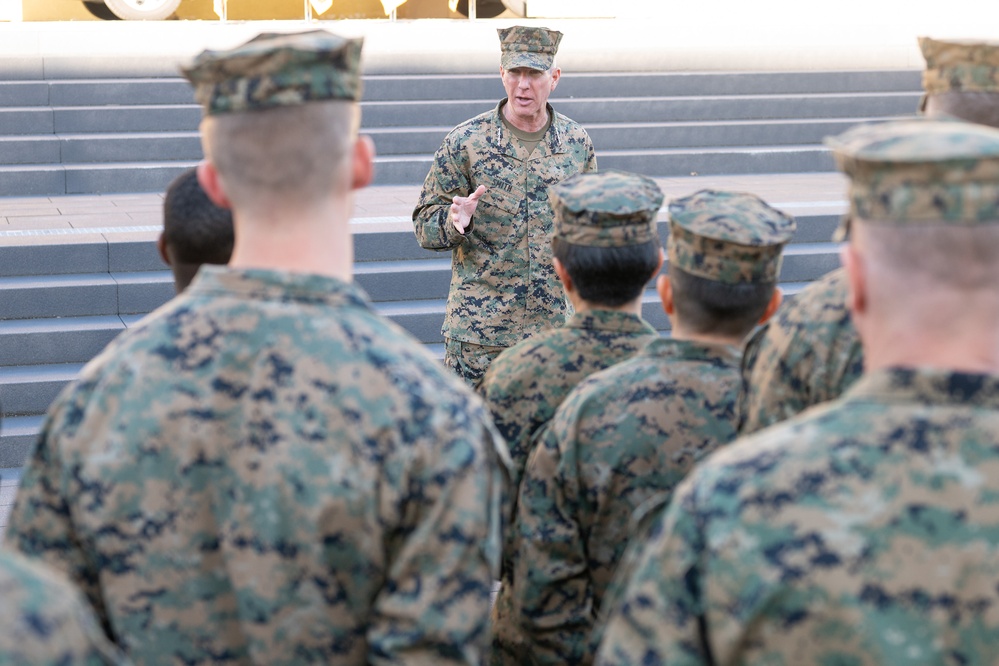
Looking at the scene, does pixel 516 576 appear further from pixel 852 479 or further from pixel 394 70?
pixel 394 70

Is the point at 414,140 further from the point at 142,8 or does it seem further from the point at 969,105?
the point at 969,105

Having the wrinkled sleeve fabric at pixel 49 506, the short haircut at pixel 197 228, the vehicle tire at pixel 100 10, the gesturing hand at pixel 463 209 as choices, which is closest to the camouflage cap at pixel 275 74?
the wrinkled sleeve fabric at pixel 49 506

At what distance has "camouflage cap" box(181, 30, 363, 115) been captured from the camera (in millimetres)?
1839

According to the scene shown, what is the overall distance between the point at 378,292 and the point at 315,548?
228 inches

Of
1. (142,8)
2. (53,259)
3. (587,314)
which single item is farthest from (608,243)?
(142,8)

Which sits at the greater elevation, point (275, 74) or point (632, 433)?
point (275, 74)

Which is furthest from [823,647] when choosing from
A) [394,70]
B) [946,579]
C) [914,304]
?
[394,70]

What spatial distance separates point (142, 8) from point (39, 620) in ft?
42.1

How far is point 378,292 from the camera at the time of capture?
7512 millimetres

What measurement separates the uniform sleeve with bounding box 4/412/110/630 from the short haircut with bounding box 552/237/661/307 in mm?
1379

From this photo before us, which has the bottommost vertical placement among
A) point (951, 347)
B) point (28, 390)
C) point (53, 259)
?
point (28, 390)

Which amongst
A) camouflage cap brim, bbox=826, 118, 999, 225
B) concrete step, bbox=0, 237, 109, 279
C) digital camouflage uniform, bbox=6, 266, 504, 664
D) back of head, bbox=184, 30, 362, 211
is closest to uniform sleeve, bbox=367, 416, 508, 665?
digital camouflage uniform, bbox=6, 266, 504, 664

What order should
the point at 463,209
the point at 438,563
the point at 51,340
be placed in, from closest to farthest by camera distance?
the point at 438,563 → the point at 463,209 → the point at 51,340

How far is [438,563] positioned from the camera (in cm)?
175
